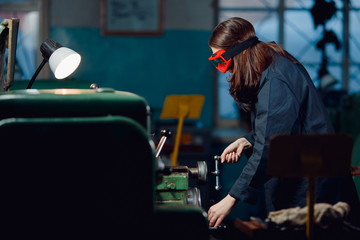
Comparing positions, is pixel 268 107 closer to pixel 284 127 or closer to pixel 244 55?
pixel 284 127

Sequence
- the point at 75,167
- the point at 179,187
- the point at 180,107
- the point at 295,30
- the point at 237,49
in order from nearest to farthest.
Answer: the point at 75,167 → the point at 179,187 → the point at 237,49 → the point at 180,107 → the point at 295,30

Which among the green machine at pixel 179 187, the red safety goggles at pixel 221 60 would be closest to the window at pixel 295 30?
the red safety goggles at pixel 221 60

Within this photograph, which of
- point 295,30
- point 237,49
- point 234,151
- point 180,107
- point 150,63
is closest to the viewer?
point 237,49

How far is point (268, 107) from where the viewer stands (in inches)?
65.7

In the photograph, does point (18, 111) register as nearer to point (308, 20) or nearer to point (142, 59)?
point (142, 59)

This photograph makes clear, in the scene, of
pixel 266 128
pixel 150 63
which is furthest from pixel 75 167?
pixel 150 63

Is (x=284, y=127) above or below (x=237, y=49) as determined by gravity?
below

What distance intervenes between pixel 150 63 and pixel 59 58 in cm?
352

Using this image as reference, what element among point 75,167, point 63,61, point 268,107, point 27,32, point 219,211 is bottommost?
point 219,211

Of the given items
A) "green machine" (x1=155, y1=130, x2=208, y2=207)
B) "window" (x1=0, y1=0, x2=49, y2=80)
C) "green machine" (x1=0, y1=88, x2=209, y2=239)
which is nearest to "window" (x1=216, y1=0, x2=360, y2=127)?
"window" (x1=0, y1=0, x2=49, y2=80)

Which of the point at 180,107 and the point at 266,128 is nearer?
the point at 266,128

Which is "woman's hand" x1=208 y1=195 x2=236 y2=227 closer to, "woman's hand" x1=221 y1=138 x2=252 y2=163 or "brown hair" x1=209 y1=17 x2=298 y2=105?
"woman's hand" x1=221 y1=138 x2=252 y2=163

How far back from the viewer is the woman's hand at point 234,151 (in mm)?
1889

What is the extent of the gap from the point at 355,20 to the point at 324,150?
5069 millimetres
